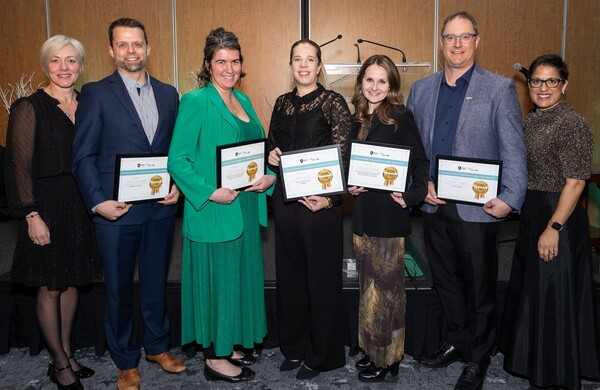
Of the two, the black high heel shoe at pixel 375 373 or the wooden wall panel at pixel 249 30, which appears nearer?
the black high heel shoe at pixel 375 373

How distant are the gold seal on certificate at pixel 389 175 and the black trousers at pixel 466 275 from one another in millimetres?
379

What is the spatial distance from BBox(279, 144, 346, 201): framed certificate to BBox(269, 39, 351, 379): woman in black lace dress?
0.23 feet

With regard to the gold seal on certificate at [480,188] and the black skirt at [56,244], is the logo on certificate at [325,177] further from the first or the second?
the black skirt at [56,244]

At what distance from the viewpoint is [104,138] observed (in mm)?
2432

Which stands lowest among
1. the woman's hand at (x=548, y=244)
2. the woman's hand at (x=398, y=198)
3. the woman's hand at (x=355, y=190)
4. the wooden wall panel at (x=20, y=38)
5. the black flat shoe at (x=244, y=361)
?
the black flat shoe at (x=244, y=361)

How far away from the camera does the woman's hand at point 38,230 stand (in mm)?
2451

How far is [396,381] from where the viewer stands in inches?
108

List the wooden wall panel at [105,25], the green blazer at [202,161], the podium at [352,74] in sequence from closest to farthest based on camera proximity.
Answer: the green blazer at [202,161], the podium at [352,74], the wooden wall panel at [105,25]

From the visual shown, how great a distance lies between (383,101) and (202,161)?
0.92 m

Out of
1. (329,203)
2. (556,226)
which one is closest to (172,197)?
(329,203)

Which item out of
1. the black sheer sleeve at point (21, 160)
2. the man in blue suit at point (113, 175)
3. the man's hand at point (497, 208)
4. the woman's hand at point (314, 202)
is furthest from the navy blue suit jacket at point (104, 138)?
the man's hand at point (497, 208)

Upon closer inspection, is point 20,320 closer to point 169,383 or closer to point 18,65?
point 169,383

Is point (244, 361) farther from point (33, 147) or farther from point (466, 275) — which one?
point (33, 147)

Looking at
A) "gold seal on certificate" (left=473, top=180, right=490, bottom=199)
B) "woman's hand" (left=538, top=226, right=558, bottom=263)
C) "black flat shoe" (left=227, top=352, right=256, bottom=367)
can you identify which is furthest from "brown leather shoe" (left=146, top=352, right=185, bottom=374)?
"woman's hand" (left=538, top=226, right=558, bottom=263)
